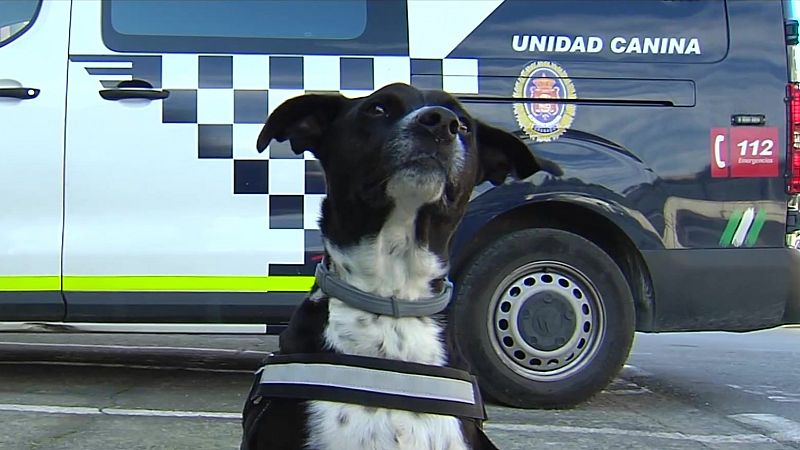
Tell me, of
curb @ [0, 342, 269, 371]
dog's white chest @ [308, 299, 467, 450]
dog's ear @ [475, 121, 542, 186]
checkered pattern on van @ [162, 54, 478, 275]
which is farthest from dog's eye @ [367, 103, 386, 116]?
curb @ [0, 342, 269, 371]

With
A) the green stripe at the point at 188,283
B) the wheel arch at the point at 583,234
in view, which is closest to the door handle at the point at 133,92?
the green stripe at the point at 188,283

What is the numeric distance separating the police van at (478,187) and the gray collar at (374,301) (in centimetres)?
156

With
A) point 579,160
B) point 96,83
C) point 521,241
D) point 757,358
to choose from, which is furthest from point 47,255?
point 757,358

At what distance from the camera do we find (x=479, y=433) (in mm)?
2127

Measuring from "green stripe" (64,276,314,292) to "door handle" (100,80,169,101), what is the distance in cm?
76

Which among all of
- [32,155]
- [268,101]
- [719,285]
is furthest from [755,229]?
[32,155]

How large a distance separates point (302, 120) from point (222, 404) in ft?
6.37

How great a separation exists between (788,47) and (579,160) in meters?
1.09

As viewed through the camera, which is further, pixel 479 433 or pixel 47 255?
pixel 47 255

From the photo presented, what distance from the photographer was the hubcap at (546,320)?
151 inches

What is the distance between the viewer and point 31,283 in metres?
3.74

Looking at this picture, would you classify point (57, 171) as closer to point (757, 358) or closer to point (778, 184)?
point (778, 184)

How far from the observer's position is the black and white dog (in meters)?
1.96

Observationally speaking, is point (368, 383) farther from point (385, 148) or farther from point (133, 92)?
point (133, 92)
